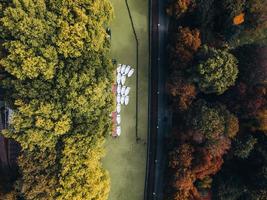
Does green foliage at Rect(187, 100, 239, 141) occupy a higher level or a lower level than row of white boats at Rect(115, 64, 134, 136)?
lower

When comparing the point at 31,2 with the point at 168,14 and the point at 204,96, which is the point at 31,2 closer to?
the point at 168,14

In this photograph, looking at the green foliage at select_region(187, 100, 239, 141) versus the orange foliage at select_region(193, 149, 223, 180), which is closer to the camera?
the green foliage at select_region(187, 100, 239, 141)

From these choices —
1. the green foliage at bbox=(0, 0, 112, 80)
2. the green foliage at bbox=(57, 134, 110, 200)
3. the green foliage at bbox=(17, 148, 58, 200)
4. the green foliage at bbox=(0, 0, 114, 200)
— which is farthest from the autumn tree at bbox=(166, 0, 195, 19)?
the green foliage at bbox=(17, 148, 58, 200)

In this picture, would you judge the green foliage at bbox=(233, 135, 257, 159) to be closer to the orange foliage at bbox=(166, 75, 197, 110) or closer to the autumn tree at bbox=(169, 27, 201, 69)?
the orange foliage at bbox=(166, 75, 197, 110)

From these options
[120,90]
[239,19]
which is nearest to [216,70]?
[239,19]

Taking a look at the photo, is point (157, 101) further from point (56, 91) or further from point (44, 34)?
point (44, 34)

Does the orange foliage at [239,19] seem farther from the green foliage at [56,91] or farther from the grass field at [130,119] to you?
the green foliage at [56,91]

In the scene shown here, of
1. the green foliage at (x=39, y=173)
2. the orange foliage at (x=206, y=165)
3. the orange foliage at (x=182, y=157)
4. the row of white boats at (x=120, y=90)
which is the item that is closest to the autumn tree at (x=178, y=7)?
the row of white boats at (x=120, y=90)
